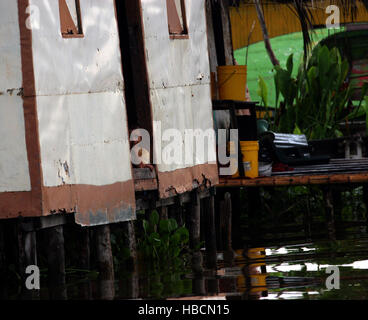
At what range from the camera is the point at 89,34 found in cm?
823

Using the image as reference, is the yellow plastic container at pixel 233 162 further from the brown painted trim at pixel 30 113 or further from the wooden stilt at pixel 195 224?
the brown painted trim at pixel 30 113

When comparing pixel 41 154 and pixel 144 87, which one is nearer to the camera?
pixel 41 154

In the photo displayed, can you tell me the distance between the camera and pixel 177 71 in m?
9.66

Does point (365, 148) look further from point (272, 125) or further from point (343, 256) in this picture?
point (343, 256)

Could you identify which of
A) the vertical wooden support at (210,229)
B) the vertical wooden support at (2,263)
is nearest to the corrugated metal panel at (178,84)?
the vertical wooden support at (210,229)

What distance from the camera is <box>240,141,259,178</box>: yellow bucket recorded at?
37.9 feet

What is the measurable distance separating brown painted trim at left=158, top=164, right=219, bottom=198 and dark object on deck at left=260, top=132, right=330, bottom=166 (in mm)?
1766

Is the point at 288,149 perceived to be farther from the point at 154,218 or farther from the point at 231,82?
the point at 154,218

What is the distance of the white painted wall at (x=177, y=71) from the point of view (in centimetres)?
912

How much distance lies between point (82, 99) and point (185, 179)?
1982 mm

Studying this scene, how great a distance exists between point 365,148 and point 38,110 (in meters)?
9.36

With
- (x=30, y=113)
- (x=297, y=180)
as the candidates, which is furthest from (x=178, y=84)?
(x=297, y=180)

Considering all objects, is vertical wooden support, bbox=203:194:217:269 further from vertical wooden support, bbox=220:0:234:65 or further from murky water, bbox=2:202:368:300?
vertical wooden support, bbox=220:0:234:65
